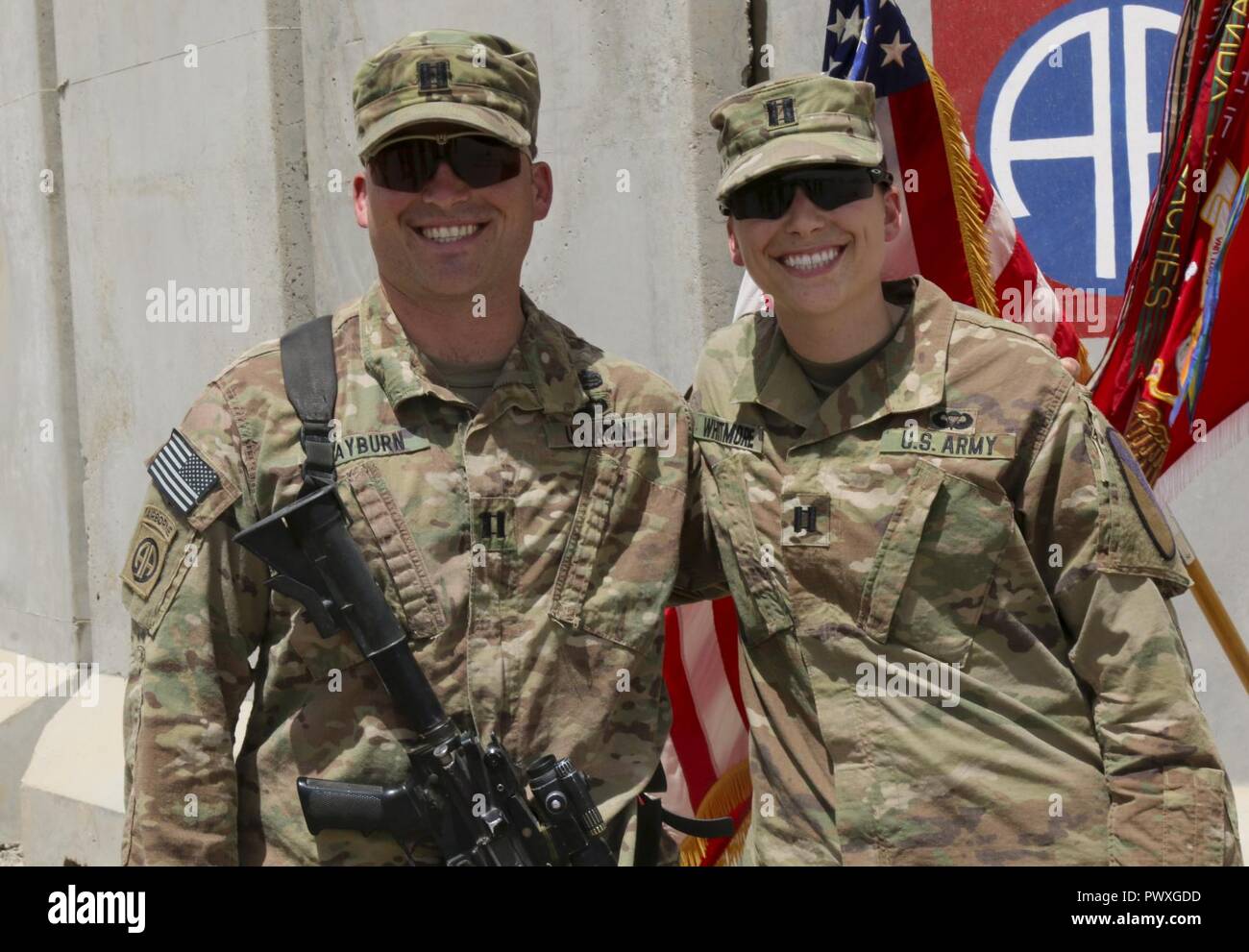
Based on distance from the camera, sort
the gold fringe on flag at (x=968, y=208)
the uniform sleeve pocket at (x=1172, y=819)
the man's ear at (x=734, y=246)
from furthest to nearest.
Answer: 1. the gold fringe on flag at (x=968, y=208)
2. the man's ear at (x=734, y=246)
3. the uniform sleeve pocket at (x=1172, y=819)

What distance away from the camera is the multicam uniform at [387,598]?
2.37 m

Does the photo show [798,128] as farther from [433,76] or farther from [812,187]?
[433,76]

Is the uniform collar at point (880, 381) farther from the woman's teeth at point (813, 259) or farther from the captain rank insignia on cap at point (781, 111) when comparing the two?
the captain rank insignia on cap at point (781, 111)

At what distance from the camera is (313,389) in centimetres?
247

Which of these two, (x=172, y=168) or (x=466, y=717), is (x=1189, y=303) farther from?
(x=172, y=168)

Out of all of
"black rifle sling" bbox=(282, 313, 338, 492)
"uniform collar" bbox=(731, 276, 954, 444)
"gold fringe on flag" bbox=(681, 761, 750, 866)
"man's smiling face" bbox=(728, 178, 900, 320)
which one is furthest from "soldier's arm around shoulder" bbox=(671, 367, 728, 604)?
"gold fringe on flag" bbox=(681, 761, 750, 866)

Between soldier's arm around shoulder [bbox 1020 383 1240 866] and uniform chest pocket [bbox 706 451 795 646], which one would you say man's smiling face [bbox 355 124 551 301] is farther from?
soldier's arm around shoulder [bbox 1020 383 1240 866]

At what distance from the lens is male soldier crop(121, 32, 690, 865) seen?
2379mm

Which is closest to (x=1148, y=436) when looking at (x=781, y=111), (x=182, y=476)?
(x=781, y=111)

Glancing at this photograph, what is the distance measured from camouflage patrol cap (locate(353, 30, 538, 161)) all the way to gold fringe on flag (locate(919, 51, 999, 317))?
53.6 inches

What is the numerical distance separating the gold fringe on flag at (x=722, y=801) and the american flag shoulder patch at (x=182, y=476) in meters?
1.69

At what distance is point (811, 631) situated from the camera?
96.7 inches
